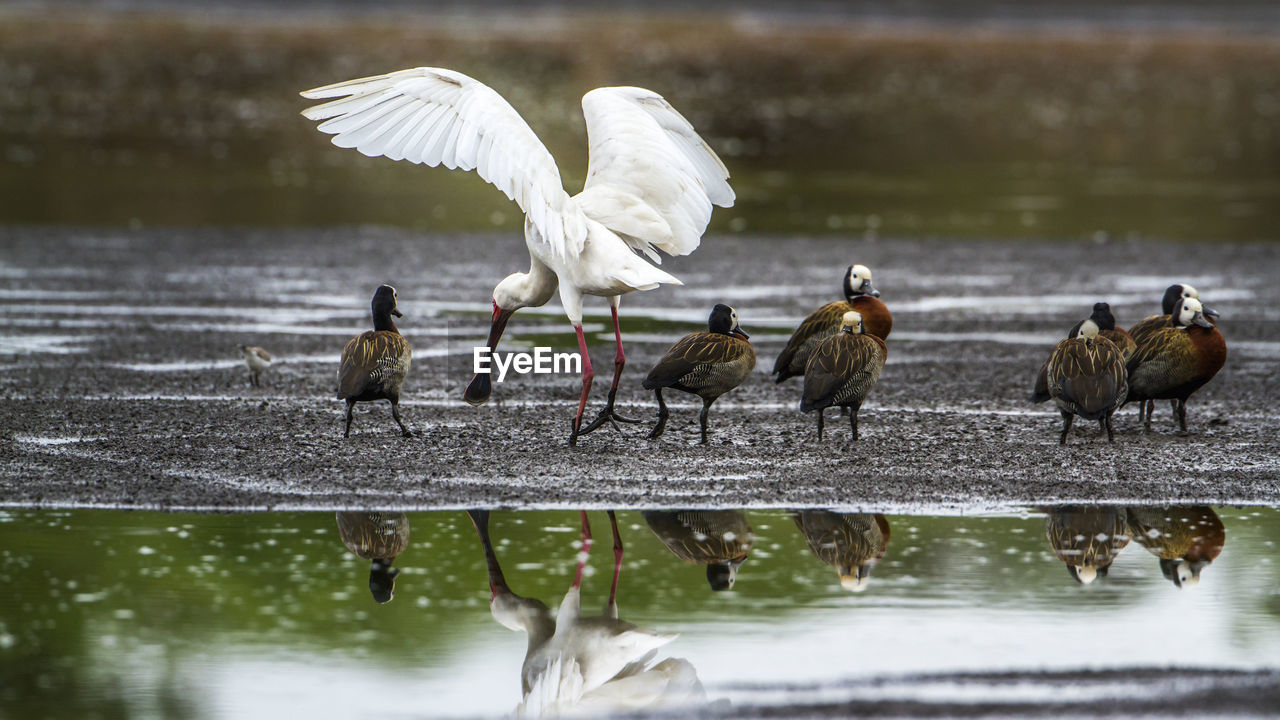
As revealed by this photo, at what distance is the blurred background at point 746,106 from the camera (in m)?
21.6

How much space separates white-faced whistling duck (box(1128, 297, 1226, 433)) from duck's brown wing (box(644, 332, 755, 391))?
2.19m

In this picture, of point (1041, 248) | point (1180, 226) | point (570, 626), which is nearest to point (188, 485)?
point (570, 626)

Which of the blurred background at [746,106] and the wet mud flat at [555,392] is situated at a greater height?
the blurred background at [746,106]

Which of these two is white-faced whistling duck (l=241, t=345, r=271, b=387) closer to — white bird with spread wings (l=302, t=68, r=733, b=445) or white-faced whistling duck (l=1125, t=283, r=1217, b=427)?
white bird with spread wings (l=302, t=68, r=733, b=445)

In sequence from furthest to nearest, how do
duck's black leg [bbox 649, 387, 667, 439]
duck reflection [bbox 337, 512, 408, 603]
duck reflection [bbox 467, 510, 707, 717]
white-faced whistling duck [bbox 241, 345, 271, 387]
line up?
1. white-faced whistling duck [bbox 241, 345, 271, 387]
2. duck's black leg [bbox 649, 387, 667, 439]
3. duck reflection [bbox 337, 512, 408, 603]
4. duck reflection [bbox 467, 510, 707, 717]

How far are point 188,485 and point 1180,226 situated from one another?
15.0 m

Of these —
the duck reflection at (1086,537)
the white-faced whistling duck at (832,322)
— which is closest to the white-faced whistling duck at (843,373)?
the white-faced whistling duck at (832,322)

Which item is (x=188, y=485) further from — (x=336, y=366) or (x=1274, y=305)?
(x=1274, y=305)

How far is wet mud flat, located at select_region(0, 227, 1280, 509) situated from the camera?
7.98 meters

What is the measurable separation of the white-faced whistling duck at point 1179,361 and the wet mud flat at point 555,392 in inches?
10.3

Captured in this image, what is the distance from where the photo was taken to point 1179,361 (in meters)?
9.27

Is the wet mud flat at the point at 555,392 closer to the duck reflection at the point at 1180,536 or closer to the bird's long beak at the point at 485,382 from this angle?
the bird's long beak at the point at 485,382

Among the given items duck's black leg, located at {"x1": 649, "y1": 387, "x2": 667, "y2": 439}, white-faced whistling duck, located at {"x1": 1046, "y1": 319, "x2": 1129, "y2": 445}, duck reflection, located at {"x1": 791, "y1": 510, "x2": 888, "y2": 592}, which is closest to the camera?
duck reflection, located at {"x1": 791, "y1": 510, "x2": 888, "y2": 592}

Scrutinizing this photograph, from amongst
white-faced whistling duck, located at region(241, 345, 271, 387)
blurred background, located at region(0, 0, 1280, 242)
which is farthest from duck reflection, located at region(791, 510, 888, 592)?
blurred background, located at region(0, 0, 1280, 242)
